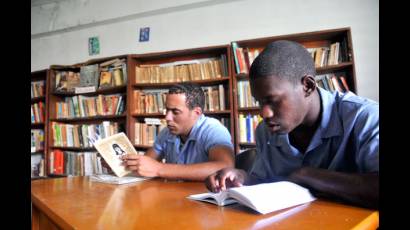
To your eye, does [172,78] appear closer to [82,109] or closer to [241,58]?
[241,58]

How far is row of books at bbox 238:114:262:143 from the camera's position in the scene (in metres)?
2.74

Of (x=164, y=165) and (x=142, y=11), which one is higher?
(x=142, y=11)

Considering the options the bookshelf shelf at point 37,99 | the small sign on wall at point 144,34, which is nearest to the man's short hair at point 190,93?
the small sign on wall at point 144,34

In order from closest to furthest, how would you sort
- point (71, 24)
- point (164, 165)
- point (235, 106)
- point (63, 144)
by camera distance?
point (164, 165)
point (235, 106)
point (63, 144)
point (71, 24)

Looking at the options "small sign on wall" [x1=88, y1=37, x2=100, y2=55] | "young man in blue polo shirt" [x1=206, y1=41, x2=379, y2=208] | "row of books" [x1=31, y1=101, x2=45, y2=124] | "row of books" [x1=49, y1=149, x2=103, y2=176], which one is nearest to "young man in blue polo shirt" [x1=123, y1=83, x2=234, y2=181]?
"young man in blue polo shirt" [x1=206, y1=41, x2=379, y2=208]

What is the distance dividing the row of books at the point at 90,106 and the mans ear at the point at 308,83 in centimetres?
277

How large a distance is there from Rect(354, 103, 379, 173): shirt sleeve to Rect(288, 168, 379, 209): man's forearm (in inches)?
2.3

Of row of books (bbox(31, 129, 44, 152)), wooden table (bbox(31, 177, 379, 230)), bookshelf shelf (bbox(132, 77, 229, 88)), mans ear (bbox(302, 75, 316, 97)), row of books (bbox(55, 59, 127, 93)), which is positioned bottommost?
row of books (bbox(31, 129, 44, 152))

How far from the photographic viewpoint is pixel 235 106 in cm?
279

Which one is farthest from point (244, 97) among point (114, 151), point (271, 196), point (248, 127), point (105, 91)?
point (271, 196)

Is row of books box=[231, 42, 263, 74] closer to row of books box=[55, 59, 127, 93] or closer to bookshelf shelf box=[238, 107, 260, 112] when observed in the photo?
bookshelf shelf box=[238, 107, 260, 112]
